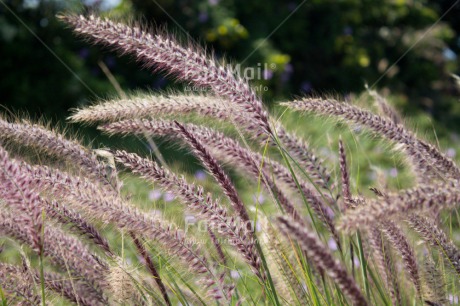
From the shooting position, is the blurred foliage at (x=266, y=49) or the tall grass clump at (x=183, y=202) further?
the blurred foliage at (x=266, y=49)

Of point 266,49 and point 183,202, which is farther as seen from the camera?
point 266,49

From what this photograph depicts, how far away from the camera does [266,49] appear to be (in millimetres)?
6496

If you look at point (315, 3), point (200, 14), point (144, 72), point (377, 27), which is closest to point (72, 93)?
point (144, 72)

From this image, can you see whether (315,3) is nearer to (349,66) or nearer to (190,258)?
(349,66)

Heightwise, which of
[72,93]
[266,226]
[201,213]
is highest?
[201,213]

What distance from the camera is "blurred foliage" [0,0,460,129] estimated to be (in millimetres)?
5902

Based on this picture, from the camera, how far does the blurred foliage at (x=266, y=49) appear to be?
5902mm

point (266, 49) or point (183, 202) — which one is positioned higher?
point (183, 202)

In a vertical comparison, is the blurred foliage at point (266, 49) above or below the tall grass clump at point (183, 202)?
below

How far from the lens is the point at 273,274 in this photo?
203 centimetres

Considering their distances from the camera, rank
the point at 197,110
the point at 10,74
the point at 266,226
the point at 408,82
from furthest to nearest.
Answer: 1. the point at 408,82
2. the point at 10,74
3. the point at 266,226
4. the point at 197,110

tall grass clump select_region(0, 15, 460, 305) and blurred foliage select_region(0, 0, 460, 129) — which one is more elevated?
tall grass clump select_region(0, 15, 460, 305)

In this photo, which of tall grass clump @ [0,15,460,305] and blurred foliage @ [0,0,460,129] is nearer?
tall grass clump @ [0,15,460,305]

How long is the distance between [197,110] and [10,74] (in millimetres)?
4547
